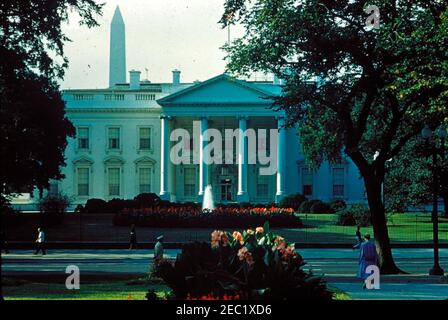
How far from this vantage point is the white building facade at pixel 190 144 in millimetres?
69750

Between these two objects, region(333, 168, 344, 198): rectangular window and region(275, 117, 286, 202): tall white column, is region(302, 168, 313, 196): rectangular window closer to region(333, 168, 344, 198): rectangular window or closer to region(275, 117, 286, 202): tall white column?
region(333, 168, 344, 198): rectangular window

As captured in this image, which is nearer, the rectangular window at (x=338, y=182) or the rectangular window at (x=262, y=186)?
the rectangular window at (x=338, y=182)

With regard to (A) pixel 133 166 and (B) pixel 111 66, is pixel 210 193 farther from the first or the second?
(B) pixel 111 66

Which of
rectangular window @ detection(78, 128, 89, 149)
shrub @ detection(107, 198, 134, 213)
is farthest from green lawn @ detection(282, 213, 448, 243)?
rectangular window @ detection(78, 128, 89, 149)

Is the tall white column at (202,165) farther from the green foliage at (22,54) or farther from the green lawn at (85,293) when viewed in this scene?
the green lawn at (85,293)

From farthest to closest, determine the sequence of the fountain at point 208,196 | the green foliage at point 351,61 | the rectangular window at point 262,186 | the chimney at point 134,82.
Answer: the rectangular window at point 262,186, the fountain at point 208,196, the chimney at point 134,82, the green foliage at point 351,61

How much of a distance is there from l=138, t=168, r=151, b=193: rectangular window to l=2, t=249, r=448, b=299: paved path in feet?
115

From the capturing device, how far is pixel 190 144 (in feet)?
252

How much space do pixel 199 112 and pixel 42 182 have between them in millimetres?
31539

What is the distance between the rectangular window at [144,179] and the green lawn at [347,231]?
1775 centimetres

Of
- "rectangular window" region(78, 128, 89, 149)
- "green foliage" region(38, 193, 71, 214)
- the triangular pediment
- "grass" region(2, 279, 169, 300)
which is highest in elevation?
the triangular pediment

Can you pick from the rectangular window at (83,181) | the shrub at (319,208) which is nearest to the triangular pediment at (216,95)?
the rectangular window at (83,181)

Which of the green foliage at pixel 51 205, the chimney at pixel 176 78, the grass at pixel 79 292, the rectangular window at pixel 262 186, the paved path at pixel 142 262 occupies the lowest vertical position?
the paved path at pixel 142 262

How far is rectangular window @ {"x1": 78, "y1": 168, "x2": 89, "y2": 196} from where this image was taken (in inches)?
2354
